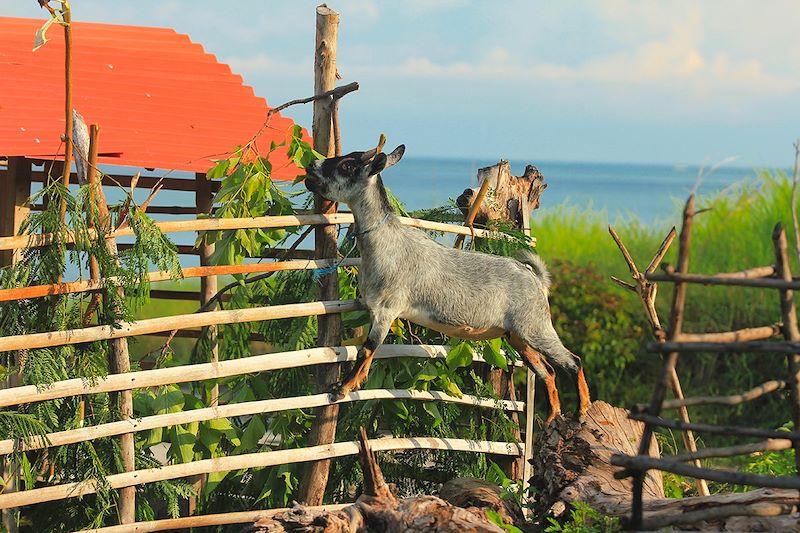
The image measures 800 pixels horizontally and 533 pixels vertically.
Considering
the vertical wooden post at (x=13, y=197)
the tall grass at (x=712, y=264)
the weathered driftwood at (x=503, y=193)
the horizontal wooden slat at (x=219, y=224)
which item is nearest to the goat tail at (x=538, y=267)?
the weathered driftwood at (x=503, y=193)

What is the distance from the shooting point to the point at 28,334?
4.52m

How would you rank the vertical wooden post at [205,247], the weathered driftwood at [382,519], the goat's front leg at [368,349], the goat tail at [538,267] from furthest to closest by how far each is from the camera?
1. the vertical wooden post at [205,247]
2. the goat tail at [538,267]
3. the goat's front leg at [368,349]
4. the weathered driftwood at [382,519]

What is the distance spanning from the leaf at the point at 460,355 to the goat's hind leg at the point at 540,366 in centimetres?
27

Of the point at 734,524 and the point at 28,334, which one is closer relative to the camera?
the point at 734,524

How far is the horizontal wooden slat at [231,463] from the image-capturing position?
4.60 m

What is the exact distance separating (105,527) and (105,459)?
0.31 m

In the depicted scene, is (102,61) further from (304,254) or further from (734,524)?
(734,524)

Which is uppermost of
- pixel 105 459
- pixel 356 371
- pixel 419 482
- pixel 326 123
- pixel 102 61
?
pixel 102 61

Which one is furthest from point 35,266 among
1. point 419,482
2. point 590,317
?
point 590,317

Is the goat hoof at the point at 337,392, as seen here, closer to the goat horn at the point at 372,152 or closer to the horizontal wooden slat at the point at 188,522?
the horizontal wooden slat at the point at 188,522

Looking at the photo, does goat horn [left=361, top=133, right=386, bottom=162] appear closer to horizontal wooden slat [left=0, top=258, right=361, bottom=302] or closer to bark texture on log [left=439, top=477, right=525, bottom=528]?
horizontal wooden slat [left=0, top=258, right=361, bottom=302]

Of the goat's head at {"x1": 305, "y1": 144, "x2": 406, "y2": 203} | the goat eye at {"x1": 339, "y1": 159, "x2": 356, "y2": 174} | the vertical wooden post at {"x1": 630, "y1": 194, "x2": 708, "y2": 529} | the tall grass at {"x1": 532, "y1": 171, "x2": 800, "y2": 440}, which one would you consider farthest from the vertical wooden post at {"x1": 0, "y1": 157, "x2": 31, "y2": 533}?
the tall grass at {"x1": 532, "y1": 171, "x2": 800, "y2": 440}

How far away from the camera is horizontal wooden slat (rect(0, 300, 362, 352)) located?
448cm

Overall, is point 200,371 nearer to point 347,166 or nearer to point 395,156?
point 347,166
